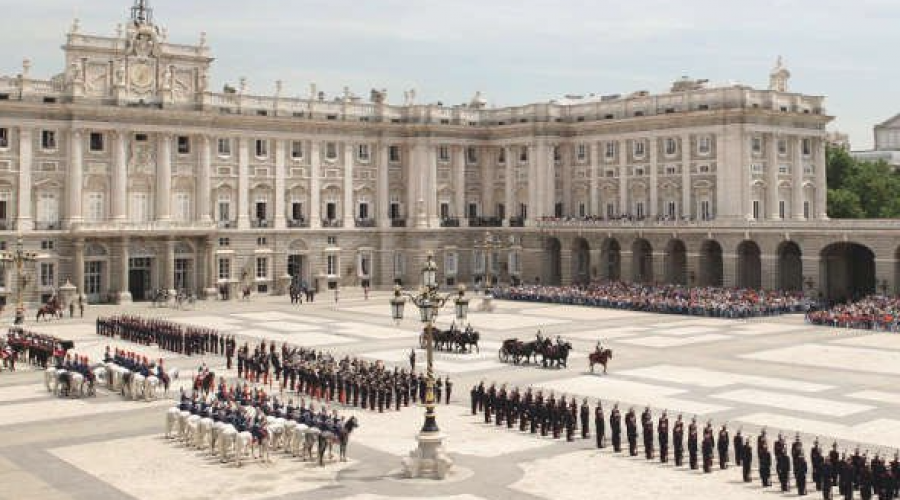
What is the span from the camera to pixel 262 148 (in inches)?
3140

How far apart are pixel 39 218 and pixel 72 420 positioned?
43.7 m

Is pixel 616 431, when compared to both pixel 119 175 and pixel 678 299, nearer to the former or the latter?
pixel 678 299

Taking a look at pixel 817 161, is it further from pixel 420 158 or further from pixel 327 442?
pixel 327 442

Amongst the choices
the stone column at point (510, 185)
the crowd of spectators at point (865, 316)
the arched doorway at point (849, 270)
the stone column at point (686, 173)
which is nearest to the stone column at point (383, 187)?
the stone column at point (510, 185)

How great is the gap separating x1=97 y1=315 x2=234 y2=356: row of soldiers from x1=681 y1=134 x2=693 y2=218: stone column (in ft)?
135

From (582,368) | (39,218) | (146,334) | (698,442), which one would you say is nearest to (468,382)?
(582,368)

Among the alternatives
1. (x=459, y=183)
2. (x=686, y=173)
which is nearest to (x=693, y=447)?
(x=686, y=173)

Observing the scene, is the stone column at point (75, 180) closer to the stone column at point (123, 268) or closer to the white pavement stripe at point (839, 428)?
the stone column at point (123, 268)

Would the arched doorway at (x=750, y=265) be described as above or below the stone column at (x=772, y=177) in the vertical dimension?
below

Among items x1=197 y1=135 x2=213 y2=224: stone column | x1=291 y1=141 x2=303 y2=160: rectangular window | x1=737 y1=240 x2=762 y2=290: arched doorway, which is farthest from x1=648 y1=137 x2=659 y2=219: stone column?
x1=197 y1=135 x2=213 y2=224: stone column

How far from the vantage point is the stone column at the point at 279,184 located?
80.0 m

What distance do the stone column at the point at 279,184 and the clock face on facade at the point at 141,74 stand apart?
36.1 feet

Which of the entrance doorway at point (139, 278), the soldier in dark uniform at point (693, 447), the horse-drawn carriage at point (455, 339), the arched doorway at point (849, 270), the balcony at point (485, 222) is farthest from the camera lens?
the balcony at point (485, 222)

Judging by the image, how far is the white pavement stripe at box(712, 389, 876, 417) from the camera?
31578 mm
